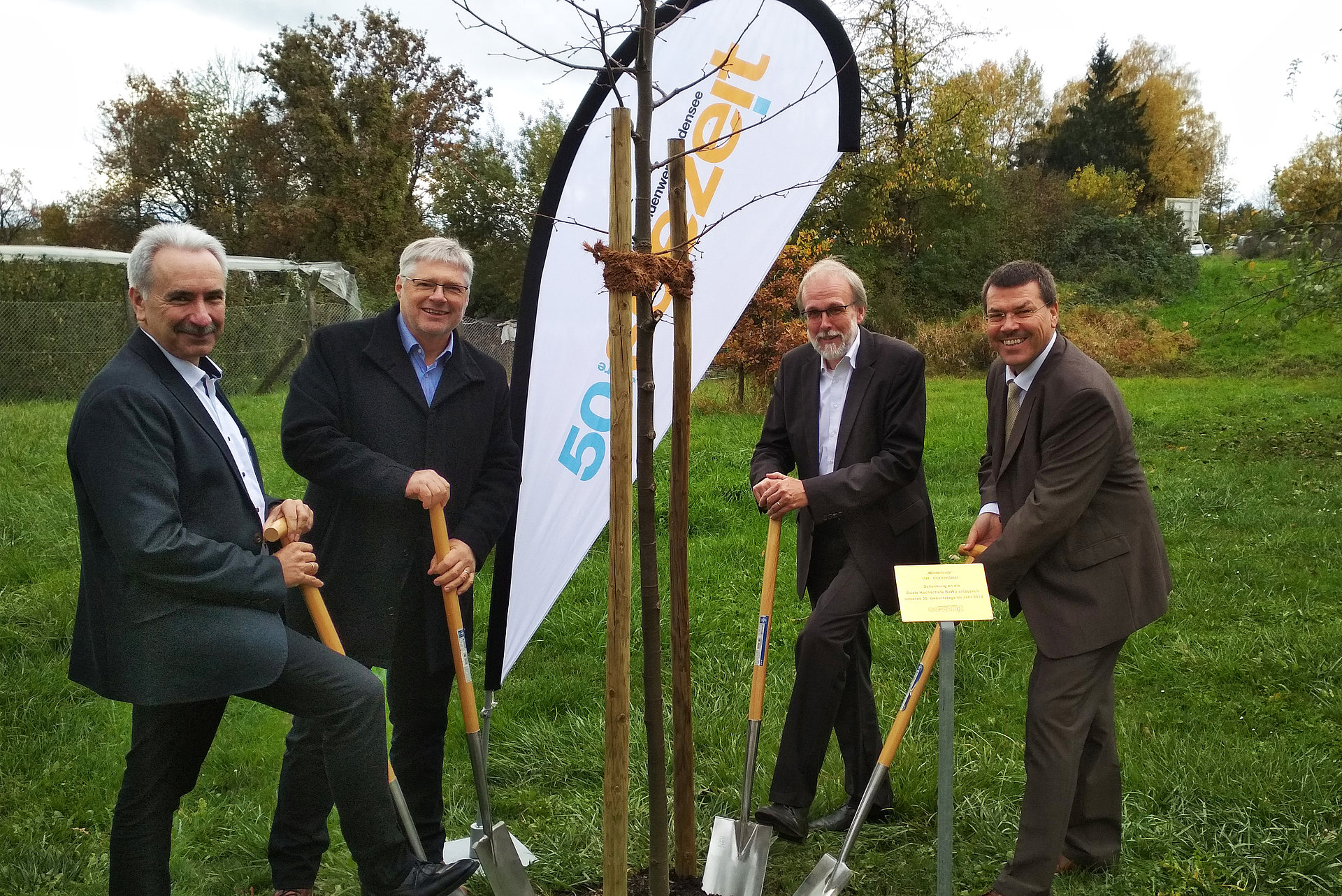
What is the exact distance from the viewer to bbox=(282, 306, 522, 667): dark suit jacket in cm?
325

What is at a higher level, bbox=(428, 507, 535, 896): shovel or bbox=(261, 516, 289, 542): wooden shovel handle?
bbox=(261, 516, 289, 542): wooden shovel handle

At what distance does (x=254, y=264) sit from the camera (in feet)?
66.7

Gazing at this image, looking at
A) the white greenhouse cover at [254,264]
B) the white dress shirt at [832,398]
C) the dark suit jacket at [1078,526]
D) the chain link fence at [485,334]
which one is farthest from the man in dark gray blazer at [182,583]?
the white greenhouse cover at [254,264]

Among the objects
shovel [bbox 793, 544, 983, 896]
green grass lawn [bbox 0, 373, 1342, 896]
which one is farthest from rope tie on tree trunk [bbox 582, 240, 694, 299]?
green grass lawn [bbox 0, 373, 1342, 896]

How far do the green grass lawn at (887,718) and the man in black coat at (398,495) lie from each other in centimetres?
49

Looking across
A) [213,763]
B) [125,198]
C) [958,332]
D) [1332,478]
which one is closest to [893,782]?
[213,763]

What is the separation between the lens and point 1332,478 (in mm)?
9172

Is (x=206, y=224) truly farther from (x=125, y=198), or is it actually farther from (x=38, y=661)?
(x=38, y=661)

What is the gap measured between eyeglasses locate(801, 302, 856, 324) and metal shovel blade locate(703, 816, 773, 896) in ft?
6.02

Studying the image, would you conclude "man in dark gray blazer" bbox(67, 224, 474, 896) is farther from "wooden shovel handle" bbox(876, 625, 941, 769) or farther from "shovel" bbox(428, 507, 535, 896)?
"wooden shovel handle" bbox(876, 625, 941, 769)

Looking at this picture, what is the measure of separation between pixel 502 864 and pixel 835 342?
7.20ft

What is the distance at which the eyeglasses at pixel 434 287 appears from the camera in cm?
322

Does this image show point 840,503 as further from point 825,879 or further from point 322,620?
point 322,620

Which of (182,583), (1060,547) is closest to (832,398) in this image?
(1060,547)
